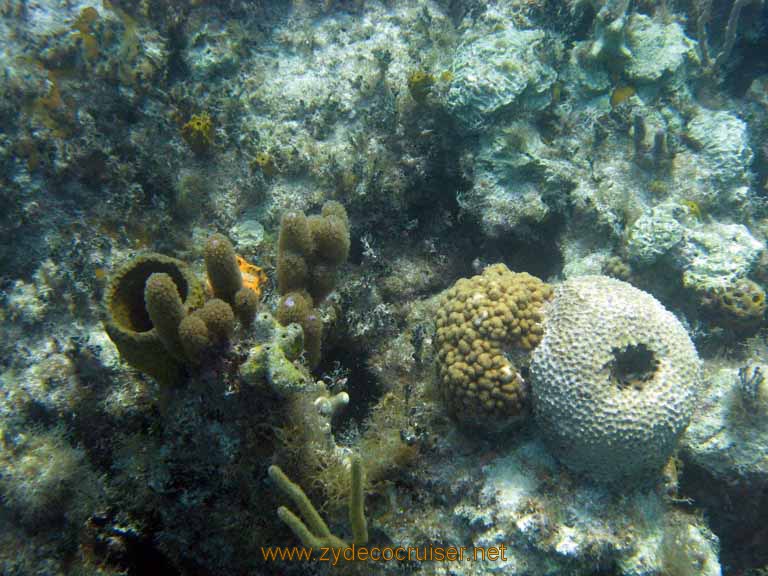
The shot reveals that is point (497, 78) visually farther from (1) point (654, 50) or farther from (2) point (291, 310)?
(2) point (291, 310)

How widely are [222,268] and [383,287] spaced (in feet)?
6.84

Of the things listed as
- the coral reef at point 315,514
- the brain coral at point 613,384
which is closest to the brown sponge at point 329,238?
the coral reef at point 315,514

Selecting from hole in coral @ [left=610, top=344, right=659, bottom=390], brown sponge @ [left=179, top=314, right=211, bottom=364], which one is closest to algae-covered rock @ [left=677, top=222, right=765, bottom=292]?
hole in coral @ [left=610, top=344, right=659, bottom=390]

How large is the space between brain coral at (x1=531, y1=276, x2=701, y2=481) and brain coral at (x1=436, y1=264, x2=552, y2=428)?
0.16m

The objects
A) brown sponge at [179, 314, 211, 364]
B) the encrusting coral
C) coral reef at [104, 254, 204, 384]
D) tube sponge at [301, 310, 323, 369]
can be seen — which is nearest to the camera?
brown sponge at [179, 314, 211, 364]

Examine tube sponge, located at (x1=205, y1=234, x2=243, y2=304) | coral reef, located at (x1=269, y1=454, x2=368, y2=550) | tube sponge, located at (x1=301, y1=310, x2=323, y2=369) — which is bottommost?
coral reef, located at (x1=269, y1=454, x2=368, y2=550)

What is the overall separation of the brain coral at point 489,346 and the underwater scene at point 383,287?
0.03 m

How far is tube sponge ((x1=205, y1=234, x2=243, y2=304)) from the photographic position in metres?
3.08

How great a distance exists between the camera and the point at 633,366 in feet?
11.3

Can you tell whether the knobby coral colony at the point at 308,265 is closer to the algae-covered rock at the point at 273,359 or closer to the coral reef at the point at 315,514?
the algae-covered rock at the point at 273,359

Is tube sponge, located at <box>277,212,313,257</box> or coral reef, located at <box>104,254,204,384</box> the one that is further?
tube sponge, located at <box>277,212,313,257</box>

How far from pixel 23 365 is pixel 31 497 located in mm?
1454

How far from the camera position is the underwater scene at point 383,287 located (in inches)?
126

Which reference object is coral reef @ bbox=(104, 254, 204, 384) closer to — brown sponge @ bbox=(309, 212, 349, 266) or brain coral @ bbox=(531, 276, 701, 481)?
brown sponge @ bbox=(309, 212, 349, 266)
